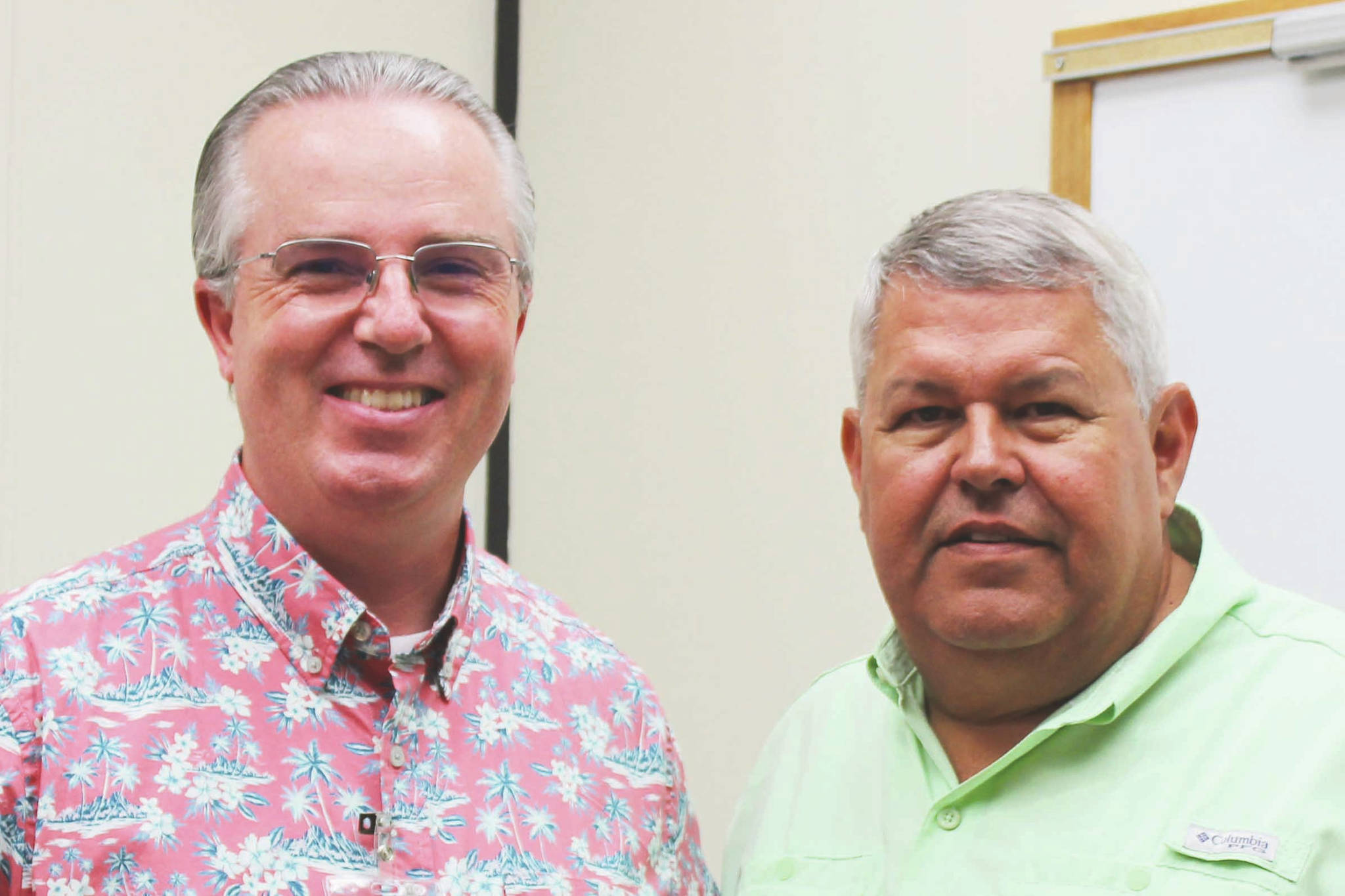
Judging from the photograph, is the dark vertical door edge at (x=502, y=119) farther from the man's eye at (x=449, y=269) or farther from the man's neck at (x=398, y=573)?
the man's eye at (x=449, y=269)

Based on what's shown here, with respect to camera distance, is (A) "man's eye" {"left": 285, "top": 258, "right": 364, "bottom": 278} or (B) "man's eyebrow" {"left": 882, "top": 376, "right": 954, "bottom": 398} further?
(B) "man's eyebrow" {"left": 882, "top": 376, "right": 954, "bottom": 398}

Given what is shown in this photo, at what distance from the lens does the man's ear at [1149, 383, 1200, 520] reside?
1694mm

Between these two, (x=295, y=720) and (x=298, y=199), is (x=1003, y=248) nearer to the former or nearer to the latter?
(x=298, y=199)

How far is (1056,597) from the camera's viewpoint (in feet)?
5.26

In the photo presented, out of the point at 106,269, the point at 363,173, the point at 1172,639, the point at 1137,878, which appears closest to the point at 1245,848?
the point at 1137,878

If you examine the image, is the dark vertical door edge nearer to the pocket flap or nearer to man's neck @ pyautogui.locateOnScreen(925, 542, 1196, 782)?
man's neck @ pyautogui.locateOnScreen(925, 542, 1196, 782)

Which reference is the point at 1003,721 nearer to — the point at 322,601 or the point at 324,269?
the point at 322,601

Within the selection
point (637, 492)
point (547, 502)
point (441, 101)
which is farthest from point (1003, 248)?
point (547, 502)

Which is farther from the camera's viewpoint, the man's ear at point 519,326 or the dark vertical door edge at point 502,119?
the dark vertical door edge at point 502,119

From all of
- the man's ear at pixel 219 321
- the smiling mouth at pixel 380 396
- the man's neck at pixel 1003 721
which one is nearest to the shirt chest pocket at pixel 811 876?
the man's neck at pixel 1003 721

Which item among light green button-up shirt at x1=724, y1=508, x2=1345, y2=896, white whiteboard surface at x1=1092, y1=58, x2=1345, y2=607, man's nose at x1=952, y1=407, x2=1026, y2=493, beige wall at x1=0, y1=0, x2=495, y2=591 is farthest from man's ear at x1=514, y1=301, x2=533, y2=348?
white whiteboard surface at x1=1092, y1=58, x2=1345, y2=607

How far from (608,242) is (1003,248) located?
186 centimetres

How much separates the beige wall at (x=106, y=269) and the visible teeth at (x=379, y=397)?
130cm

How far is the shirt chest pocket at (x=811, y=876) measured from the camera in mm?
1721
